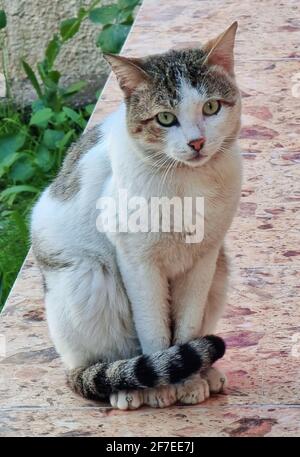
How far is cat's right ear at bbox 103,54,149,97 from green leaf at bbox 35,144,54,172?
2.23 metres

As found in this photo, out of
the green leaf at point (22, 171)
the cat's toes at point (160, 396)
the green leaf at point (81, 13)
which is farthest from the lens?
the green leaf at point (81, 13)

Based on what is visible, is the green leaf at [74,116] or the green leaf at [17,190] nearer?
the green leaf at [17,190]

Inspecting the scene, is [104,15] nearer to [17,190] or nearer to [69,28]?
[69,28]

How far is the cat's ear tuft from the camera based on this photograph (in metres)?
2.68

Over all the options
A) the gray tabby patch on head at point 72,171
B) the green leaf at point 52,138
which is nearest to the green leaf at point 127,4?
the green leaf at point 52,138

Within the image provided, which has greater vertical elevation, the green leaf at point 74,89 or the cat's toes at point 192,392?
the cat's toes at point 192,392

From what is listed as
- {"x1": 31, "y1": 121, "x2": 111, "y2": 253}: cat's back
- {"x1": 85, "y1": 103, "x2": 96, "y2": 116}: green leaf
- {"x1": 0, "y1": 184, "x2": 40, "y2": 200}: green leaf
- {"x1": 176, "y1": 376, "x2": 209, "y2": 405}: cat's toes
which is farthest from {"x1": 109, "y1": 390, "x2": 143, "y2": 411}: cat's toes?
{"x1": 85, "y1": 103, "x2": 96, "y2": 116}: green leaf

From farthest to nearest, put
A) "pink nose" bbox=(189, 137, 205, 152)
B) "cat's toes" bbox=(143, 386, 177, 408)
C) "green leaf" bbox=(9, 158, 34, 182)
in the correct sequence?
1. "green leaf" bbox=(9, 158, 34, 182)
2. "cat's toes" bbox=(143, 386, 177, 408)
3. "pink nose" bbox=(189, 137, 205, 152)

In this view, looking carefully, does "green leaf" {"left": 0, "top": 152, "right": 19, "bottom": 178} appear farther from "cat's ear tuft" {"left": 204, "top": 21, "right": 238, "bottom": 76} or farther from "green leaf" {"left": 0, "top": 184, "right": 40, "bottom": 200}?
"cat's ear tuft" {"left": 204, "top": 21, "right": 238, "bottom": 76}

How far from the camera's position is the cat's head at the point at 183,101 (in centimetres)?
259

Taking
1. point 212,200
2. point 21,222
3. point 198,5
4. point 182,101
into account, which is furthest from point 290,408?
point 198,5

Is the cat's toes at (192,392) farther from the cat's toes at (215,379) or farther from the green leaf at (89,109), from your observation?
the green leaf at (89,109)

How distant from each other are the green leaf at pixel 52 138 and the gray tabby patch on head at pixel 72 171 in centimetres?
198

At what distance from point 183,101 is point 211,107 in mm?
76
